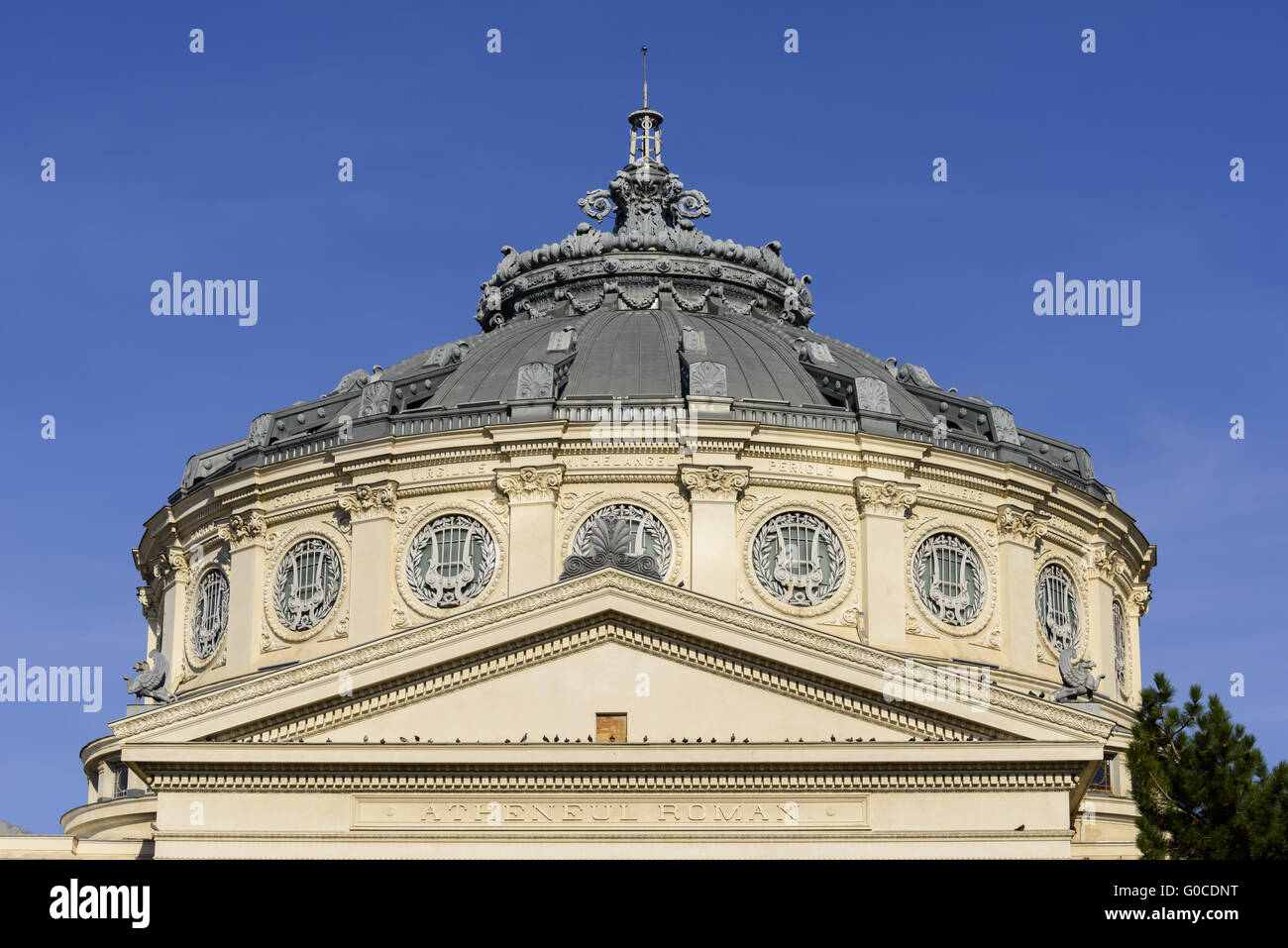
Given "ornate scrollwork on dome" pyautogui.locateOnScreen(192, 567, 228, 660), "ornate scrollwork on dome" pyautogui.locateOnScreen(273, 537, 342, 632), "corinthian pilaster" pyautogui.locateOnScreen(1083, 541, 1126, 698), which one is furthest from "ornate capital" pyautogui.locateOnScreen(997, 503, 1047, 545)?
"ornate scrollwork on dome" pyautogui.locateOnScreen(192, 567, 228, 660)

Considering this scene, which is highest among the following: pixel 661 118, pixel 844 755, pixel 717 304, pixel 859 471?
pixel 661 118

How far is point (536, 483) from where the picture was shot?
2763 inches

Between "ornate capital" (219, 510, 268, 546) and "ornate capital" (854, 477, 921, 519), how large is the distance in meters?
17.4

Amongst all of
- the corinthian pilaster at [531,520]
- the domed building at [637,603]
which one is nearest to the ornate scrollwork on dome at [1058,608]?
the domed building at [637,603]

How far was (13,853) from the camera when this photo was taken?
56500 millimetres

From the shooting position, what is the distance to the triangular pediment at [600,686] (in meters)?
49.5

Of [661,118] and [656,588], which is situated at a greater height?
[661,118]

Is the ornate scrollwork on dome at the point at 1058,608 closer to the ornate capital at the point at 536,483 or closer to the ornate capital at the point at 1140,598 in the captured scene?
the ornate capital at the point at 1140,598

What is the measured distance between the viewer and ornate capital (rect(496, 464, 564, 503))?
70188 millimetres

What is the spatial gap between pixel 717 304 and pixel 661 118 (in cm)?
1016

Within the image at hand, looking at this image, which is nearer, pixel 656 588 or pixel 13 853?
pixel 656 588

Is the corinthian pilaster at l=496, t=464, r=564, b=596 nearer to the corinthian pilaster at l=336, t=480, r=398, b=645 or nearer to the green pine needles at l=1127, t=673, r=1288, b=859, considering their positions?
the corinthian pilaster at l=336, t=480, r=398, b=645
